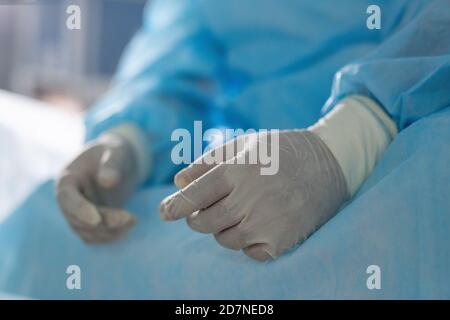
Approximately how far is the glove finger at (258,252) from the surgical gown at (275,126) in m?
0.01

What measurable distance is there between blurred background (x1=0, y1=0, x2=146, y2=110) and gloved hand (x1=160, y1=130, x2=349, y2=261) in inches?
64.2

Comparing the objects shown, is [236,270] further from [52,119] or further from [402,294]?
[52,119]

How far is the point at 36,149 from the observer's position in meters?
0.92

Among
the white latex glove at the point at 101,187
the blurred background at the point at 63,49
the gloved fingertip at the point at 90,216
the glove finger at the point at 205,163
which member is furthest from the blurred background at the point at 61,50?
the glove finger at the point at 205,163

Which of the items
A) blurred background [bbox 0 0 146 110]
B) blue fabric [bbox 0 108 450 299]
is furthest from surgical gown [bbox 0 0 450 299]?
blurred background [bbox 0 0 146 110]

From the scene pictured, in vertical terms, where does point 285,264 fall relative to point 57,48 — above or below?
below

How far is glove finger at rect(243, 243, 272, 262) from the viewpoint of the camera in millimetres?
450

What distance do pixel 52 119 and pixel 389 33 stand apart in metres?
0.68

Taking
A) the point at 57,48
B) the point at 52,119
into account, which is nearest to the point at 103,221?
the point at 52,119

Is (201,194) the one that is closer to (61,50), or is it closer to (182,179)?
(182,179)

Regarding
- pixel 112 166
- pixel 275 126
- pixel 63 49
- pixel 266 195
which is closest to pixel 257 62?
pixel 275 126

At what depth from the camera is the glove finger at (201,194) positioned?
443mm

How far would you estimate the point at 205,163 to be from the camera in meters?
0.47

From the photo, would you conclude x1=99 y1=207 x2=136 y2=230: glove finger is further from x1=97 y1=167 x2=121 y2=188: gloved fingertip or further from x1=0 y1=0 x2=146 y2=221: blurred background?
x1=0 y1=0 x2=146 y2=221: blurred background
